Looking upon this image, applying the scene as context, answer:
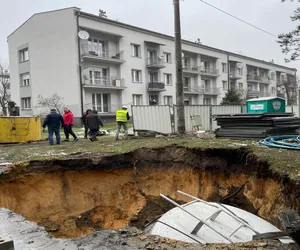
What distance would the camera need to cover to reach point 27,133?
13680 mm

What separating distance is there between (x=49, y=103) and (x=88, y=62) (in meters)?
5.47

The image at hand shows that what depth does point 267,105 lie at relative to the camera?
14.0 metres

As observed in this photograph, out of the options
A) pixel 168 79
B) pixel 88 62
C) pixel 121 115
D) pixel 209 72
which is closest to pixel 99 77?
pixel 88 62

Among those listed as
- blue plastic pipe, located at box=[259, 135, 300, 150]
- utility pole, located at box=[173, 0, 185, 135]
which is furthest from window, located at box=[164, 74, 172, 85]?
blue plastic pipe, located at box=[259, 135, 300, 150]

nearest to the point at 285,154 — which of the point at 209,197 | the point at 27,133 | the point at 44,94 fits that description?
the point at 209,197

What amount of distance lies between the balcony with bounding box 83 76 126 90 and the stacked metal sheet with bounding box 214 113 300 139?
18530 mm

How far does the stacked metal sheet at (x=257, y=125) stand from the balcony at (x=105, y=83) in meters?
18.5

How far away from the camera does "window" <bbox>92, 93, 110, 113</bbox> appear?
2905 cm

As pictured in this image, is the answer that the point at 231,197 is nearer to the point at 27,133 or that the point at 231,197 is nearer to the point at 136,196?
the point at 136,196

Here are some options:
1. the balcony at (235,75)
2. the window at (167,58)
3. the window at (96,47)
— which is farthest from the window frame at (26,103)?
the balcony at (235,75)

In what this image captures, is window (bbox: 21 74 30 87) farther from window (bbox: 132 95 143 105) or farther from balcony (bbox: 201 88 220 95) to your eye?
balcony (bbox: 201 88 220 95)

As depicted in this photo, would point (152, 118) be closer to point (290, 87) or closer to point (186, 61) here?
point (186, 61)

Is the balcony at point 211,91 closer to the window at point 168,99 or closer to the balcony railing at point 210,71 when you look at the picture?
the balcony railing at point 210,71

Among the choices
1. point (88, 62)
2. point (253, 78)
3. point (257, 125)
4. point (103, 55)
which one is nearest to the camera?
point (257, 125)
